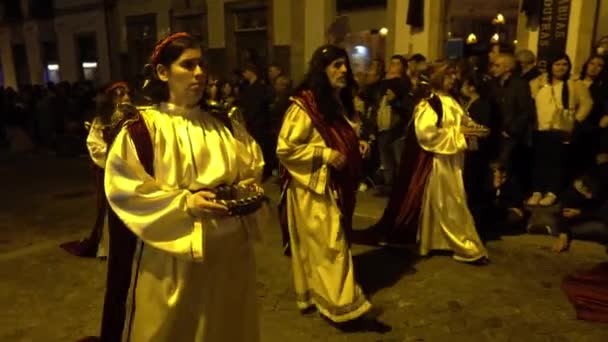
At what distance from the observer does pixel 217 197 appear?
226 cm

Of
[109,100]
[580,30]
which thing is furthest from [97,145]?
[580,30]

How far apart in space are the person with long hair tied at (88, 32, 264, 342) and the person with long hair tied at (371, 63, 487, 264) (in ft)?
8.88

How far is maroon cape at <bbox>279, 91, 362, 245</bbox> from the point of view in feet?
12.4

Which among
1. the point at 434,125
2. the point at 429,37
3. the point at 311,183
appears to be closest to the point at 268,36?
the point at 429,37

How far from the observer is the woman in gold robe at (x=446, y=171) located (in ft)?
15.9

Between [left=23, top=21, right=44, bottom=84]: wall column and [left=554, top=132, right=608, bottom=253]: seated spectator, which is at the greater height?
[left=23, top=21, right=44, bottom=84]: wall column

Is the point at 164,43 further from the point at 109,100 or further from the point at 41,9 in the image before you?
the point at 41,9

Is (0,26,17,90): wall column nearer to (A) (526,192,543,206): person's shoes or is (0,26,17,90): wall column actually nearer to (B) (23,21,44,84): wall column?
(B) (23,21,44,84): wall column

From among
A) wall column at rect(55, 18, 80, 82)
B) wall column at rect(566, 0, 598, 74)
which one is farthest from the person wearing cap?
wall column at rect(55, 18, 80, 82)

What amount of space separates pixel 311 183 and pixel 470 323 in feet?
4.84

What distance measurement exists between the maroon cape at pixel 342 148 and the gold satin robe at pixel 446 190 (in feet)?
3.96

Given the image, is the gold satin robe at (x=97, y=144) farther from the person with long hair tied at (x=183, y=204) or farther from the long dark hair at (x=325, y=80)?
the person with long hair tied at (x=183, y=204)

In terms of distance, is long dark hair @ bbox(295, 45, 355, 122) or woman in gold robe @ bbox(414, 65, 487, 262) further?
woman in gold robe @ bbox(414, 65, 487, 262)

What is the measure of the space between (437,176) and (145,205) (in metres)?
3.32
